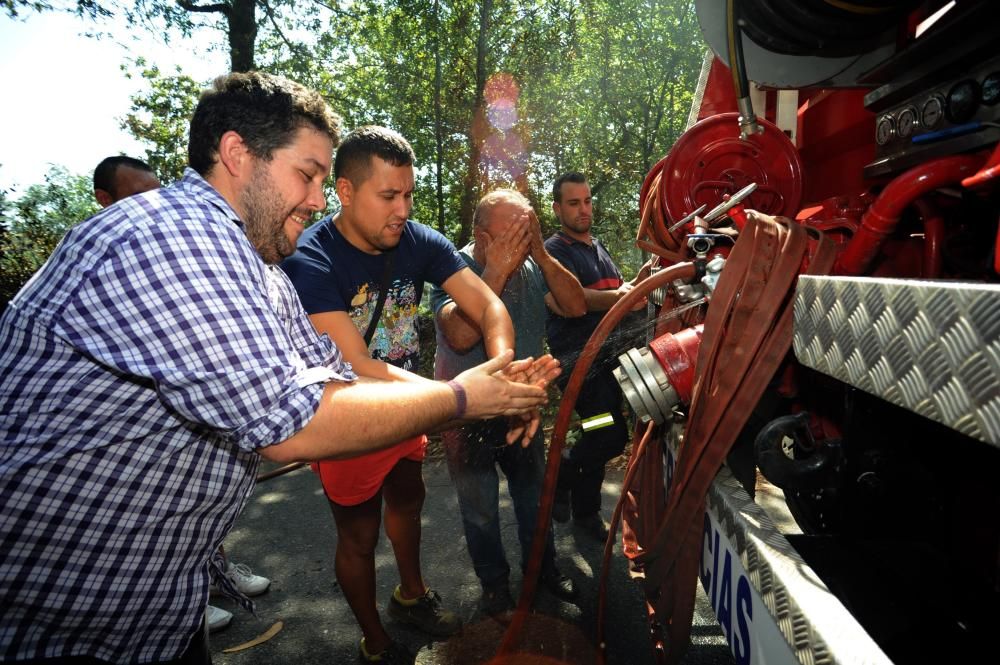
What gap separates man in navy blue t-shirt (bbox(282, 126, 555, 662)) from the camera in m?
2.33

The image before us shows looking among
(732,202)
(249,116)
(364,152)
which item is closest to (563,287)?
(364,152)

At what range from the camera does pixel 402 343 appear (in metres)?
2.84

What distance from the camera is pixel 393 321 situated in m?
2.79

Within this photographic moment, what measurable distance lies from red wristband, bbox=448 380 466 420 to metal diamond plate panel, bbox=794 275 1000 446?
93cm

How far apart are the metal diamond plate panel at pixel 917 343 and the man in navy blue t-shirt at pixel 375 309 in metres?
1.26

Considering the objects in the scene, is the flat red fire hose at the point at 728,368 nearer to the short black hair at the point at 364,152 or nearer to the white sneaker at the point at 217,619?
the short black hair at the point at 364,152

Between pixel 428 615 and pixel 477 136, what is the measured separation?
39.6ft

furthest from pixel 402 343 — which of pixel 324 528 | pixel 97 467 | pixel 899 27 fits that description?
pixel 899 27

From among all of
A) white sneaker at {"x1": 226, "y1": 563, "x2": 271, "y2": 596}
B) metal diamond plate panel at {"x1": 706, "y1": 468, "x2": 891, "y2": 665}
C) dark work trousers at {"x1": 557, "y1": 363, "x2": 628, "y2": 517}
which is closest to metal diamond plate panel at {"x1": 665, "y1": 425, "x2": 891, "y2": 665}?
metal diamond plate panel at {"x1": 706, "y1": 468, "x2": 891, "y2": 665}

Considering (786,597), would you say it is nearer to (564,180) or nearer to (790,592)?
(790,592)

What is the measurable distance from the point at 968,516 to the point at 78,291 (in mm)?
2351

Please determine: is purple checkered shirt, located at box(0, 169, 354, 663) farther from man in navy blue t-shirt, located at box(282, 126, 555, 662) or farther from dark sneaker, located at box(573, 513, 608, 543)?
dark sneaker, located at box(573, 513, 608, 543)

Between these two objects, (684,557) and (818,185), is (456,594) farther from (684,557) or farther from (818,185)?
(818,185)

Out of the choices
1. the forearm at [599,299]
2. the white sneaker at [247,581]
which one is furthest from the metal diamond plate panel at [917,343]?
the white sneaker at [247,581]
